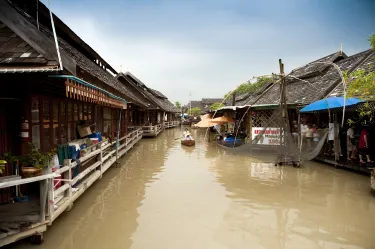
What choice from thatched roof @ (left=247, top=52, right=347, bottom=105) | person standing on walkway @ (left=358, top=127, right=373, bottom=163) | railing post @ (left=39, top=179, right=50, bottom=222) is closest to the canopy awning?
railing post @ (left=39, top=179, right=50, bottom=222)

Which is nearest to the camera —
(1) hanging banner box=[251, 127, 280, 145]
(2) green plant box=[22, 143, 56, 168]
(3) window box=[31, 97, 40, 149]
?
(2) green plant box=[22, 143, 56, 168]

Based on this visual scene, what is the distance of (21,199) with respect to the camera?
4.58m

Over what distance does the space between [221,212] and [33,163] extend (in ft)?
12.7

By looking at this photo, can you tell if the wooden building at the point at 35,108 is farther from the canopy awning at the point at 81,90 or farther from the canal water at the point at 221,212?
the canal water at the point at 221,212


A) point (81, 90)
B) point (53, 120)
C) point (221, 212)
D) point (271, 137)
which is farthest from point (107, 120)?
point (221, 212)

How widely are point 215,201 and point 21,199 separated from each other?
411 cm

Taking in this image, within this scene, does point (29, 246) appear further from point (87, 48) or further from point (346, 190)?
point (87, 48)

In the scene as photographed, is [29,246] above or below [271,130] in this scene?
below

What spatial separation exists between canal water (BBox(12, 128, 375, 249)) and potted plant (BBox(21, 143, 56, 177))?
1.10 m

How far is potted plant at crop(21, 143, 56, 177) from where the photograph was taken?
4.21 m

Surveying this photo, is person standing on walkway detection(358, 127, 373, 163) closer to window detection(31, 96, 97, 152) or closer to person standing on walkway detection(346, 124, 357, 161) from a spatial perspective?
person standing on walkway detection(346, 124, 357, 161)

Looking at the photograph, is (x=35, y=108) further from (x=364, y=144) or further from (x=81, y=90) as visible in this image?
(x=364, y=144)

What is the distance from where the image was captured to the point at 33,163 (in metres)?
4.41

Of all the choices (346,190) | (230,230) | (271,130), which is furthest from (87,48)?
(346,190)
